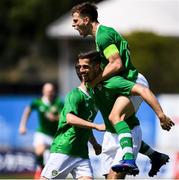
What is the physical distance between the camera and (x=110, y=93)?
36.3 feet

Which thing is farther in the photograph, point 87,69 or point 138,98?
point 138,98

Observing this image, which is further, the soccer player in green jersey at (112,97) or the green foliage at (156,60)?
the green foliage at (156,60)

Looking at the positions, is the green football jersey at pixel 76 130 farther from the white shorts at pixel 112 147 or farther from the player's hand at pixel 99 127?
the player's hand at pixel 99 127

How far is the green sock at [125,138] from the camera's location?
10.7 m

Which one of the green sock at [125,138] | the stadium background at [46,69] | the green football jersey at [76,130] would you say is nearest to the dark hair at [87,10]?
the green football jersey at [76,130]

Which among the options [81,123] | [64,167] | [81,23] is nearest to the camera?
[81,123]

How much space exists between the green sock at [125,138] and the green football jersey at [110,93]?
1.19 ft

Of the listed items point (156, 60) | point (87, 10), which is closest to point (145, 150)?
point (87, 10)

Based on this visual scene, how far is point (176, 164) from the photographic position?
61.1 feet

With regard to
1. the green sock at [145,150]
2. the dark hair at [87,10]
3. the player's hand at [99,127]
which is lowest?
the green sock at [145,150]

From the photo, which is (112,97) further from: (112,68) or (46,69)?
(46,69)

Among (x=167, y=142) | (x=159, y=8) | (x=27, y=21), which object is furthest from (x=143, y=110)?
(x=27, y=21)

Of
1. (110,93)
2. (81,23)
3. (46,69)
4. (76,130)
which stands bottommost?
(76,130)

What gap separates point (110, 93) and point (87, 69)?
1.30 feet
